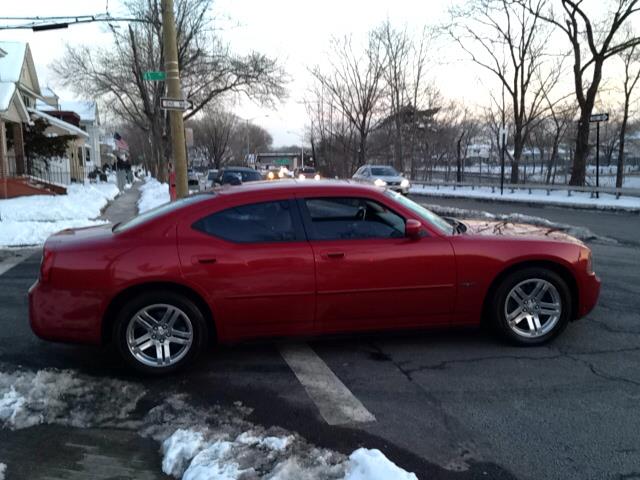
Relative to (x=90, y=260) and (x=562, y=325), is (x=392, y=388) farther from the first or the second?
(x=90, y=260)

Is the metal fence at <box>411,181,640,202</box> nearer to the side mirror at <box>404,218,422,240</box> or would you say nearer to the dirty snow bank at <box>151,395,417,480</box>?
the side mirror at <box>404,218,422,240</box>

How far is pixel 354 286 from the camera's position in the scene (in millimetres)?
4359

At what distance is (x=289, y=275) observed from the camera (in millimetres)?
4273

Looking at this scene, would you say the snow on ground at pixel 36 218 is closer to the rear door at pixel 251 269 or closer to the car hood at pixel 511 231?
the rear door at pixel 251 269

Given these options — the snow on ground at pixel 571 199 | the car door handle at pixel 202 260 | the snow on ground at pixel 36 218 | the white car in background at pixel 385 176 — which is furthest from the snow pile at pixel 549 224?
the white car in background at pixel 385 176

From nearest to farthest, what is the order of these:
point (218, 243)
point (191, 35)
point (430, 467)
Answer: point (430, 467)
point (218, 243)
point (191, 35)

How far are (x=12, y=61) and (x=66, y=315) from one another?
34204 millimetres

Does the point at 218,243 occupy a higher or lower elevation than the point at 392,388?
higher

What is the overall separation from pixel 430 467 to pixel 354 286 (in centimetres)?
168

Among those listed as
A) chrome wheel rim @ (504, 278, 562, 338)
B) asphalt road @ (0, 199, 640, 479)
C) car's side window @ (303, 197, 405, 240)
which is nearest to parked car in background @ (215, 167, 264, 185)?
asphalt road @ (0, 199, 640, 479)

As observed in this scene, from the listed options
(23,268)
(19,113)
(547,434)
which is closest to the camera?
(547,434)

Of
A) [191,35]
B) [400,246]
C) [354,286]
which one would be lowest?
[354,286]

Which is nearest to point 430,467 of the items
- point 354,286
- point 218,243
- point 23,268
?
point 354,286

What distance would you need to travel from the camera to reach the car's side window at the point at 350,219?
175 inches
